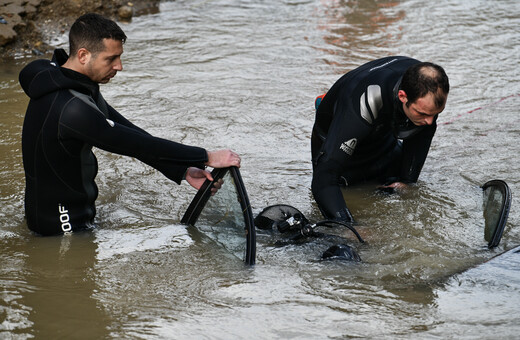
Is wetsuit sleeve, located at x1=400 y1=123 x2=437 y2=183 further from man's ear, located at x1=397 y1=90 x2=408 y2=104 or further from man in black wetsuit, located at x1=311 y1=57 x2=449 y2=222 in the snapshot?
man's ear, located at x1=397 y1=90 x2=408 y2=104

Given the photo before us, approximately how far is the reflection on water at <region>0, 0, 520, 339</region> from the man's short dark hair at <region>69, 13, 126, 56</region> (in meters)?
1.16

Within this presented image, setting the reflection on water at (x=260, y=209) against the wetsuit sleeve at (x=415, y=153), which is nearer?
the reflection on water at (x=260, y=209)

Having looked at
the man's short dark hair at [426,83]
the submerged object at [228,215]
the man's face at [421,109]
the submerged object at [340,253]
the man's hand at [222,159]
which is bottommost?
the submerged object at [340,253]

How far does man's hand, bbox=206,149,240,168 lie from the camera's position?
3520 mm

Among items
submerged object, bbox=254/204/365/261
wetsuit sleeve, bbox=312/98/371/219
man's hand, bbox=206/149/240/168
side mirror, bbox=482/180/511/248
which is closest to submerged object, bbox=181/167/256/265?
man's hand, bbox=206/149/240/168

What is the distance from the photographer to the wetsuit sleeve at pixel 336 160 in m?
3.91

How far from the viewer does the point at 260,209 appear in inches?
177

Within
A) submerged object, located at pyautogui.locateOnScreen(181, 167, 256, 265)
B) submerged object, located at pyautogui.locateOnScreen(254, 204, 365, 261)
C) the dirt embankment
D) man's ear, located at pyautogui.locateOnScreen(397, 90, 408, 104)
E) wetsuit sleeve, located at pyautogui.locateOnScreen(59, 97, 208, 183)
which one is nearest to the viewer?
wetsuit sleeve, located at pyautogui.locateOnScreen(59, 97, 208, 183)

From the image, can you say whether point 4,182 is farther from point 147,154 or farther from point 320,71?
point 320,71

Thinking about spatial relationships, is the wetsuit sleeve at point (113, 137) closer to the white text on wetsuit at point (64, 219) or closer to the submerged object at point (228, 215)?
the submerged object at point (228, 215)

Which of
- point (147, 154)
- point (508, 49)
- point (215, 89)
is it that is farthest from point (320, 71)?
point (147, 154)

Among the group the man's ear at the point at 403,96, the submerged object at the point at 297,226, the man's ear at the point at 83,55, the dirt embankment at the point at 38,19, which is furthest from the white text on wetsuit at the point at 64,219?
the dirt embankment at the point at 38,19

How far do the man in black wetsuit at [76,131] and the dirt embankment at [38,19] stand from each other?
15.7ft

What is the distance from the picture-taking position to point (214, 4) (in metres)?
10.3
